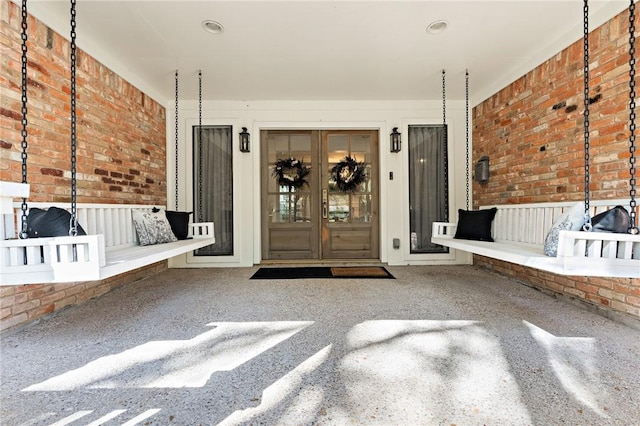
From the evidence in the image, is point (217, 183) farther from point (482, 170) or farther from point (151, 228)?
point (482, 170)

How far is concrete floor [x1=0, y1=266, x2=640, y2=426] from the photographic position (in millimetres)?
1229

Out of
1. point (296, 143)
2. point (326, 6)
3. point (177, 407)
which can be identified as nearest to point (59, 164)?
point (177, 407)

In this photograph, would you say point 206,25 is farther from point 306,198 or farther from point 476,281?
point 476,281

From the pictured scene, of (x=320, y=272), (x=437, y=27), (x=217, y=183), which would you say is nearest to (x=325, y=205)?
(x=320, y=272)

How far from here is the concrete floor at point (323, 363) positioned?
4.03 feet

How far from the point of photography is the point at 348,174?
4594 millimetres

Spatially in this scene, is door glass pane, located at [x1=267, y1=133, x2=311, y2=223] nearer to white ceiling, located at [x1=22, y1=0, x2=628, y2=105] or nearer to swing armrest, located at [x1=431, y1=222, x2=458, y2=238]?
white ceiling, located at [x1=22, y1=0, x2=628, y2=105]

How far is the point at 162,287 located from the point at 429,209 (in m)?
3.71

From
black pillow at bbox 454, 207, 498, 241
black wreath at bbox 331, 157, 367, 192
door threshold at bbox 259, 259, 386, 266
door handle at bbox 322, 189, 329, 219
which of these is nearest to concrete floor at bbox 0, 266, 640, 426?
black pillow at bbox 454, 207, 498, 241

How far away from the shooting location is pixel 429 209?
176 inches

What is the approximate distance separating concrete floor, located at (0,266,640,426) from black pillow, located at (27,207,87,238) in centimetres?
71

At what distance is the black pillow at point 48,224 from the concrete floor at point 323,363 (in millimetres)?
711

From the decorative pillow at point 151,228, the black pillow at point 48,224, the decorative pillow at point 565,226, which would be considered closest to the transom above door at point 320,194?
the decorative pillow at point 151,228

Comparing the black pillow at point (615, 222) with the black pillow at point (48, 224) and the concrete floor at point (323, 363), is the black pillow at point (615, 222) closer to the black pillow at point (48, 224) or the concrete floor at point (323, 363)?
the concrete floor at point (323, 363)
